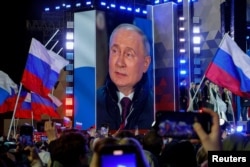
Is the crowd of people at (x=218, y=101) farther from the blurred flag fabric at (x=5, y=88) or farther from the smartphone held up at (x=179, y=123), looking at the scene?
the smartphone held up at (x=179, y=123)

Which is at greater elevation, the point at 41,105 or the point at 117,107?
the point at 41,105

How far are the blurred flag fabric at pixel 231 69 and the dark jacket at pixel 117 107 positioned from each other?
13.3 meters

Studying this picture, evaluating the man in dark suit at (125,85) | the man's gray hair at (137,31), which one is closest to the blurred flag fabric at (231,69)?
the man in dark suit at (125,85)

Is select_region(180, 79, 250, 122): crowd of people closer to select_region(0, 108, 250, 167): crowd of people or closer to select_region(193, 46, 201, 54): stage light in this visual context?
select_region(193, 46, 201, 54): stage light

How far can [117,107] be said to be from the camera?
82.9 ft

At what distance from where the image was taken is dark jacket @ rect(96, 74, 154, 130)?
25.2 m

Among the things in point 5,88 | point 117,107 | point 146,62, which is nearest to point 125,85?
point 117,107

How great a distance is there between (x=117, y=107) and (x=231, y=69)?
45.1ft

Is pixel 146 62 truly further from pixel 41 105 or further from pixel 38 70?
pixel 38 70

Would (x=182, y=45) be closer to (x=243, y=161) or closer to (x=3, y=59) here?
(x=3, y=59)

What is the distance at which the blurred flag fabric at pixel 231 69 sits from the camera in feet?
37.4

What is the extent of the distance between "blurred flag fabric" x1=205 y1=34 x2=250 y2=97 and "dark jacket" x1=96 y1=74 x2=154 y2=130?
13258mm

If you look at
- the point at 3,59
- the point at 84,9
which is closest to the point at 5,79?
the point at 84,9

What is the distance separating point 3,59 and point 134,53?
38.7 feet
